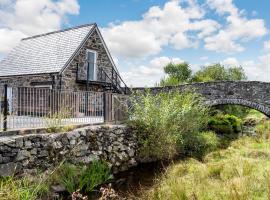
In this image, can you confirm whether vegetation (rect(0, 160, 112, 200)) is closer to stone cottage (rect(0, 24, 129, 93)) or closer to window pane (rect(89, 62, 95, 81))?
stone cottage (rect(0, 24, 129, 93))

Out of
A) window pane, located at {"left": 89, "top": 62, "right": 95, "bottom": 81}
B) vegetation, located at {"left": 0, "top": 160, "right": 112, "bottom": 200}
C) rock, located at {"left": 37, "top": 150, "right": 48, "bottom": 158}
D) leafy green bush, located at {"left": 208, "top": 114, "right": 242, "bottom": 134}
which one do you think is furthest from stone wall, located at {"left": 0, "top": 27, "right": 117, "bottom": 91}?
rock, located at {"left": 37, "top": 150, "right": 48, "bottom": 158}

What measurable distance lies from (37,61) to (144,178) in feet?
37.1

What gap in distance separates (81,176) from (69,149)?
1.04 m

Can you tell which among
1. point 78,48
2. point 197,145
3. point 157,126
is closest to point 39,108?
point 157,126

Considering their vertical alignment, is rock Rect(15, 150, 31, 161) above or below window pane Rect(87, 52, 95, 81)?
below

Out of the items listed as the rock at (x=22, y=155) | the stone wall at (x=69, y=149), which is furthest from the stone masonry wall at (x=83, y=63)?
the rock at (x=22, y=155)

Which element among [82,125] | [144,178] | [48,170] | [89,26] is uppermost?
[89,26]

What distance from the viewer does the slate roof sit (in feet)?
58.0

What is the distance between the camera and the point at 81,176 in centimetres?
908

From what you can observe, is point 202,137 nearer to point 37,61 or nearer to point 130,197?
point 130,197

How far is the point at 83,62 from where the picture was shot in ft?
60.8

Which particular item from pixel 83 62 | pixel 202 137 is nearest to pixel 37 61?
pixel 83 62

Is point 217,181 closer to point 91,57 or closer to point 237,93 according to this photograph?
point 237,93

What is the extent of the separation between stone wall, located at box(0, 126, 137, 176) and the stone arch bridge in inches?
325
